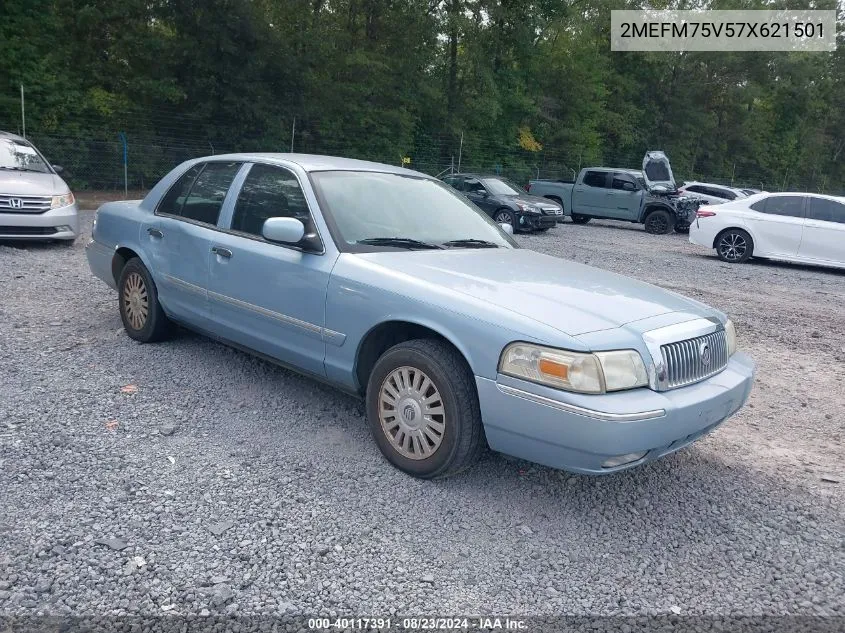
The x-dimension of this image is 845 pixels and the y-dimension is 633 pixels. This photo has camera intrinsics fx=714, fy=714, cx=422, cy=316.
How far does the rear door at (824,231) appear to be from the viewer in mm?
12891

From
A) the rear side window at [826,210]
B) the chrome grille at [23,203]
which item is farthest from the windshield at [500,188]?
the chrome grille at [23,203]

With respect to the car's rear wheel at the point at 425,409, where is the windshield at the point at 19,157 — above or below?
above

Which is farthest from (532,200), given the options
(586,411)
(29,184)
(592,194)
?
(586,411)

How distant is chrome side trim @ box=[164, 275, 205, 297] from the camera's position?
4.89 m

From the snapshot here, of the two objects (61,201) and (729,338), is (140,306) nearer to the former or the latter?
(729,338)

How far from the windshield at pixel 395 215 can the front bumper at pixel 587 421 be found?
135 centimetres

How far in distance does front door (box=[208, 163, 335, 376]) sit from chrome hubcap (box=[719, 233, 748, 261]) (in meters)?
11.7

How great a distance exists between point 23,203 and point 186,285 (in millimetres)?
6085

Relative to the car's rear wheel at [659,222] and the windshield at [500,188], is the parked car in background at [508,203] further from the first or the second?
the car's rear wheel at [659,222]

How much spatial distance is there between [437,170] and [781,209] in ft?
55.7

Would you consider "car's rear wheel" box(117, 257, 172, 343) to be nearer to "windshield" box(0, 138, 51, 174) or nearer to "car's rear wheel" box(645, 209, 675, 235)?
"windshield" box(0, 138, 51, 174)

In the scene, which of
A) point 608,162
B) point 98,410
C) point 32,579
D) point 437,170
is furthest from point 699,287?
point 608,162

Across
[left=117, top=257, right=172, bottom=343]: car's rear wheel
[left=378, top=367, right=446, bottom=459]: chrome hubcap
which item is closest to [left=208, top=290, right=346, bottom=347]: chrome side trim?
[left=378, top=367, right=446, bottom=459]: chrome hubcap

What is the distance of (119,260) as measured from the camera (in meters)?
5.91
